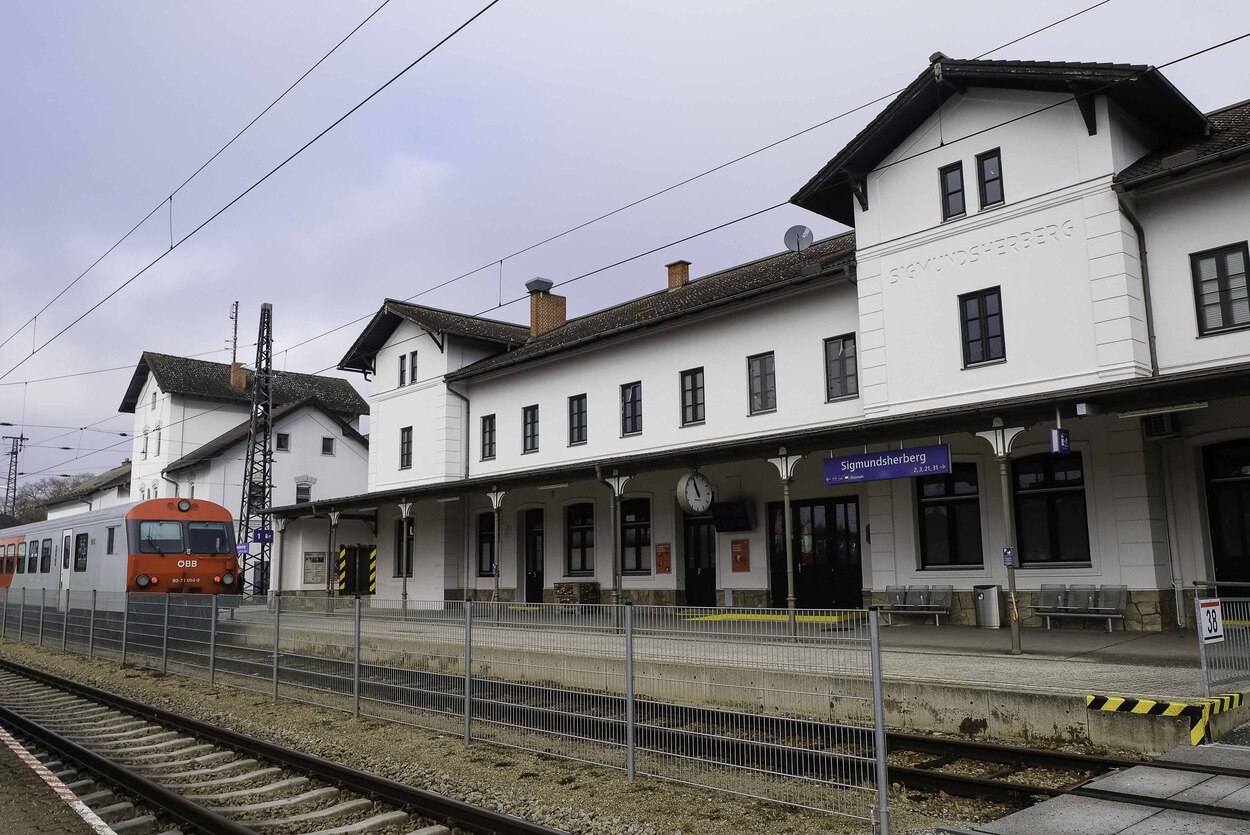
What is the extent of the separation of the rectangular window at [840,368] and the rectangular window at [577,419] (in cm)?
752

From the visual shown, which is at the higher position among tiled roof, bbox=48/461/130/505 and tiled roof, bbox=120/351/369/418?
tiled roof, bbox=120/351/369/418

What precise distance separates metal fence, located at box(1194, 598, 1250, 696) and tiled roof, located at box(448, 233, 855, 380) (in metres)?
9.64

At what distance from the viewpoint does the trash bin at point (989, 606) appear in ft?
50.3

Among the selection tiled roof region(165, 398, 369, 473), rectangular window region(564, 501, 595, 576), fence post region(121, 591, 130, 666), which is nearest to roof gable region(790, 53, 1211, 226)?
rectangular window region(564, 501, 595, 576)

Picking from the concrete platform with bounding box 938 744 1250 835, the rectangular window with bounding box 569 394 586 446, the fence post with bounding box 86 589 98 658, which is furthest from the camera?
the rectangular window with bounding box 569 394 586 446

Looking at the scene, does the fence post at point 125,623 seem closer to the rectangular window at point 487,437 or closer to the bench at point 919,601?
the rectangular window at point 487,437

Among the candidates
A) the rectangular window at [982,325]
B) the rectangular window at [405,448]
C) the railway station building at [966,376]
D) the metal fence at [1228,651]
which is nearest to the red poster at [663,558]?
the railway station building at [966,376]

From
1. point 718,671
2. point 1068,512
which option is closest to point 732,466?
point 1068,512

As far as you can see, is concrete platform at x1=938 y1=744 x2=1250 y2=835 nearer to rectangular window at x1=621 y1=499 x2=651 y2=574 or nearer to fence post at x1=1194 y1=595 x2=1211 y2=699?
fence post at x1=1194 y1=595 x2=1211 y2=699

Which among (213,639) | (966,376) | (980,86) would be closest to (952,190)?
(980,86)

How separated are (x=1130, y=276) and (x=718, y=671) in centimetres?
A: 1005

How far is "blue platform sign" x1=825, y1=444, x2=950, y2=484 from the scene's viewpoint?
14297mm

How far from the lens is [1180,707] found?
774cm

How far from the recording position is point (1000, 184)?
15.5m
